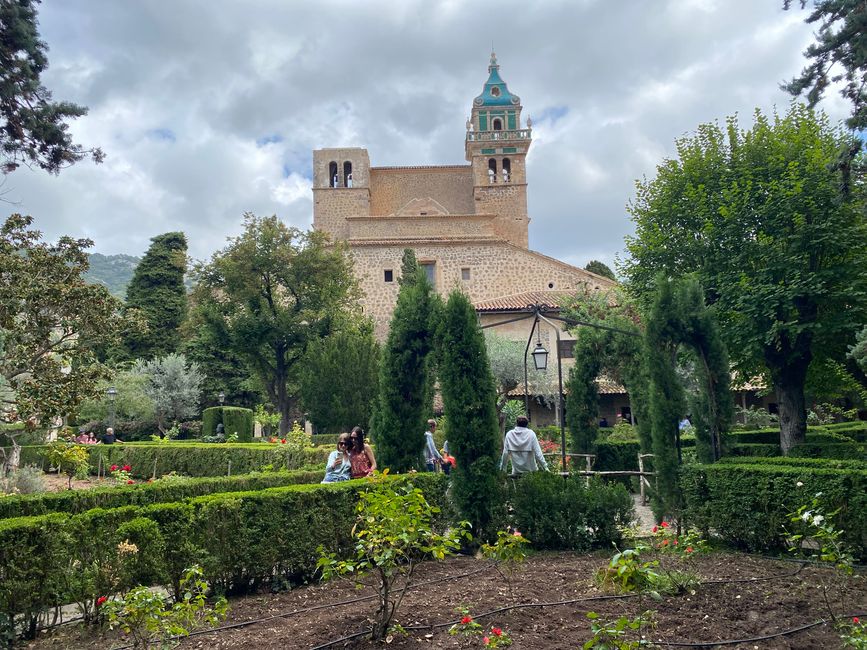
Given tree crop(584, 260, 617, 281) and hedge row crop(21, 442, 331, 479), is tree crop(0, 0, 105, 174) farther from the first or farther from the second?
tree crop(584, 260, 617, 281)

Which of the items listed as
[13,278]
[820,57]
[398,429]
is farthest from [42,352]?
[820,57]

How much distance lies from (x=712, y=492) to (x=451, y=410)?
2.82 m

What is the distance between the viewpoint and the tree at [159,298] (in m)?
34.4

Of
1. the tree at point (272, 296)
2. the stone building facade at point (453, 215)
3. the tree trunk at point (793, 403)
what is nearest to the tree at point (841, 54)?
the tree trunk at point (793, 403)

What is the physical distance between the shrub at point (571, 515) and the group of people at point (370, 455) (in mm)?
708

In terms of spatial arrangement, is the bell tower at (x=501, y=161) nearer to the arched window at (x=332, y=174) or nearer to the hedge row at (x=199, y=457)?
the arched window at (x=332, y=174)

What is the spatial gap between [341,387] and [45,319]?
9195mm

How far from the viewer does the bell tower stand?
1646 inches

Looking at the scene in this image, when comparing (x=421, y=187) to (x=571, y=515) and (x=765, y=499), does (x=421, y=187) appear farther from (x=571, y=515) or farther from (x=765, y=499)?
(x=765, y=499)

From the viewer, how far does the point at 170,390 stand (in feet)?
95.9

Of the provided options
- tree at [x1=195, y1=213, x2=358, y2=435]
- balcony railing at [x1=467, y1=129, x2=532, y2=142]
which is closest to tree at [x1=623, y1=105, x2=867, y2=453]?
tree at [x1=195, y1=213, x2=358, y2=435]

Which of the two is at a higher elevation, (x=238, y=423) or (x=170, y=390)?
(x=170, y=390)

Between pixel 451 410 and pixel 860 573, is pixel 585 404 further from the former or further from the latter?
pixel 860 573

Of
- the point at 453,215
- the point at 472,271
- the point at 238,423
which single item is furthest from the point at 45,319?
the point at 453,215
